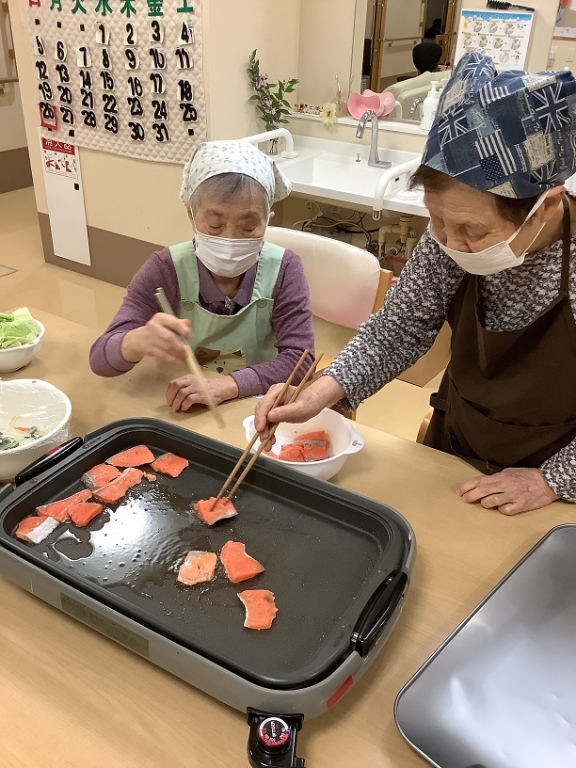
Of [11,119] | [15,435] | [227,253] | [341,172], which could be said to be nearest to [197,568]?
[15,435]

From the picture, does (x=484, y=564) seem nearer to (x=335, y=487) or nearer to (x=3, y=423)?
(x=335, y=487)

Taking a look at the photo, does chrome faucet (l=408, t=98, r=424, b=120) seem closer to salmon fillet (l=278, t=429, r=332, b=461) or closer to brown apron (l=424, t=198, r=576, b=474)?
brown apron (l=424, t=198, r=576, b=474)

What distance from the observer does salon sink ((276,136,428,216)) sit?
8.86 ft

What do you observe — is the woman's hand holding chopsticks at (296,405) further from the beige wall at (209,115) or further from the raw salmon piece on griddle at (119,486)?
the beige wall at (209,115)

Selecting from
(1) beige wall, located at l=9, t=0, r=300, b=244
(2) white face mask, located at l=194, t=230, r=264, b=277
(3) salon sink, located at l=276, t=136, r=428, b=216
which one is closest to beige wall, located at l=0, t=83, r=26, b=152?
(1) beige wall, located at l=9, t=0, r=300, b=244

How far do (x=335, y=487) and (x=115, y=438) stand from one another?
0.39 metres

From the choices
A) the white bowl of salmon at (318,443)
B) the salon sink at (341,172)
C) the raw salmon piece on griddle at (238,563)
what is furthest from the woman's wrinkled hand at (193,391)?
the salon sink at (341,172)

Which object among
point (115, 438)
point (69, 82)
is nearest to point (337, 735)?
point (115, 438)

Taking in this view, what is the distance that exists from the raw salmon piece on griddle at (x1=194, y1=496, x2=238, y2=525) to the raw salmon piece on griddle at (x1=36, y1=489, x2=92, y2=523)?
0.17 meters

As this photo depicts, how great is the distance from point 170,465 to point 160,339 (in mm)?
300

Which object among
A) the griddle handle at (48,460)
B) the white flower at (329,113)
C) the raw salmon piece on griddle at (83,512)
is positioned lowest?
the raw salmon piece on griddle at (83,512)

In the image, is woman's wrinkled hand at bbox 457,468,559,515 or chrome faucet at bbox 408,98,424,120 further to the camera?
chrome faucet at bbox 408,98,424,120

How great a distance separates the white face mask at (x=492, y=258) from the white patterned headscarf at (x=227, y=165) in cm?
49

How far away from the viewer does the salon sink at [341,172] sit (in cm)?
270
